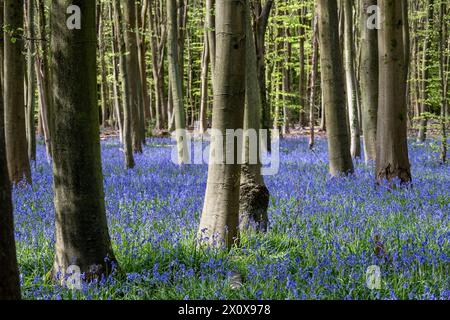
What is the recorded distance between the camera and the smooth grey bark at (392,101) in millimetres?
8906

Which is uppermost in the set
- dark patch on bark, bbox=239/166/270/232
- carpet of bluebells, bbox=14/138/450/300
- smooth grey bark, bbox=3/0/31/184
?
smooth grey bark, bbox=3/0/31/184

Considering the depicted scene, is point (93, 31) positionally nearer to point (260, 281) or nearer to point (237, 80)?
point (237, 80)

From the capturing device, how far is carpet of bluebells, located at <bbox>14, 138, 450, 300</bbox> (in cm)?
405

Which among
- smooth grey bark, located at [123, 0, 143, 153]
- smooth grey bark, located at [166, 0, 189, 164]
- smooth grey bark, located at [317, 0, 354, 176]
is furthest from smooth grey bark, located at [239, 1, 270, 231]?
smooth grey bark, located at [123, 0, 143, 153]

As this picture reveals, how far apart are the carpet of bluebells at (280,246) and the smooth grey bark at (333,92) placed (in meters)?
1.19

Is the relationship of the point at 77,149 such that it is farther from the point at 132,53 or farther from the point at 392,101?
the point at 132,53

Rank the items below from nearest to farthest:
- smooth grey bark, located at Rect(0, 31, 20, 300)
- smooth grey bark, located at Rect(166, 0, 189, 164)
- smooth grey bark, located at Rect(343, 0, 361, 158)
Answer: smooth grey bark, located at Rect(0, 31, 20, 300) < smooth grey bark, located at Rect(166, 0, 189, 164) < smooth grey bark, located at Rect(343, 0, 361, 158)

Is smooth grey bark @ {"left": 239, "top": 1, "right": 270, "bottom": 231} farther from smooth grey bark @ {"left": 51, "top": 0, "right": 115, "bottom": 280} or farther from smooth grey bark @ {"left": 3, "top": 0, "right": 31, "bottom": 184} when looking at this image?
smooth grey bark @ {"left": 3, "top": 0, "right": 31, "bottom": 184}

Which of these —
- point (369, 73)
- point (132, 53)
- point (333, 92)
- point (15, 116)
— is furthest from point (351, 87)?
point (15, 116)

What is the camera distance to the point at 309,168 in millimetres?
12430

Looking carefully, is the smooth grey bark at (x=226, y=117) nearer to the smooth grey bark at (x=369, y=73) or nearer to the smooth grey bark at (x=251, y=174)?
the smooth grey bark at (x=251, y=174)

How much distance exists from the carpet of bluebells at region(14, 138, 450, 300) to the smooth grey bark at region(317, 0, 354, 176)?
1.19m

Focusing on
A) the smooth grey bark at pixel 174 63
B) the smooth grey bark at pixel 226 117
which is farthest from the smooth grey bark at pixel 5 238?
the smooth grey bark at pixel 174 63

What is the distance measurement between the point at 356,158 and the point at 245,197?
9067mm
